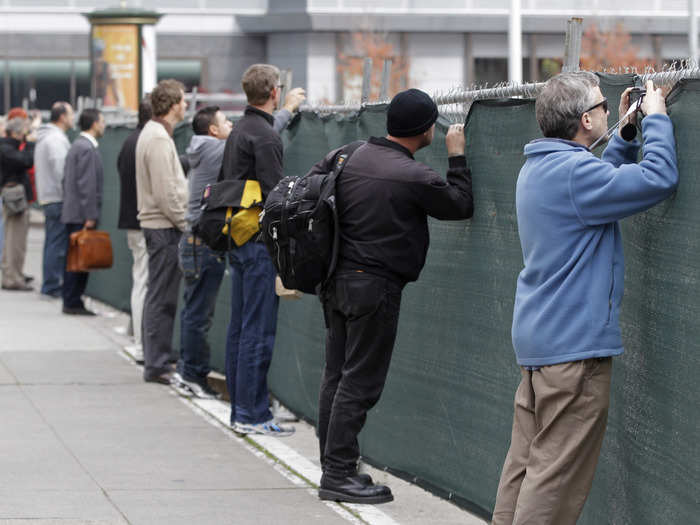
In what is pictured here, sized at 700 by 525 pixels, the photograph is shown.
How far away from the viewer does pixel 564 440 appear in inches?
180

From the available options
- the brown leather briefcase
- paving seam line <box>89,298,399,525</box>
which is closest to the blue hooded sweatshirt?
paving seam line <box>89,298,399,525</box>

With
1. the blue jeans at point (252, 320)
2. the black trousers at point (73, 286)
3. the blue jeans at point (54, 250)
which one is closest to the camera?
the blue jeans at point (252, 320)

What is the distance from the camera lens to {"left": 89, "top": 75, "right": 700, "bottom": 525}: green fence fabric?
4531mm

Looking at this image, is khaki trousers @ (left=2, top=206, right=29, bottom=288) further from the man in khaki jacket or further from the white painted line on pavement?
the white painted line on pavement

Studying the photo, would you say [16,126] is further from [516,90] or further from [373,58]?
[373,58]

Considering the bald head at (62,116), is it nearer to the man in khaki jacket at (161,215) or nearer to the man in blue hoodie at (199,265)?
the man in khaki jacket at (161,215)

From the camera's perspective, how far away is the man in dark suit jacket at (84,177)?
1324cm

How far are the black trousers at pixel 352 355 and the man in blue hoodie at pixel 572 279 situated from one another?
4.96ft

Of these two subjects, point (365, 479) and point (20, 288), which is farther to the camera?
point (20, 288)

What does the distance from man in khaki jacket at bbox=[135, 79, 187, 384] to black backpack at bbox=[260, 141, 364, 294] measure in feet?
11.6

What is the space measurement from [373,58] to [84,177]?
1119 inches

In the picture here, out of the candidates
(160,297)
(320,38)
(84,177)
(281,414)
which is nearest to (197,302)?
(160,297)

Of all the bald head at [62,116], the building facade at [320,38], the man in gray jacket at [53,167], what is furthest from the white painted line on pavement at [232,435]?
the building facade at [320,38]

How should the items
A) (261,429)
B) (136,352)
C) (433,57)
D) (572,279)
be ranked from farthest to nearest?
1. (433,57)
2. (136,352)
3. (261,429)
4. (572,279)
